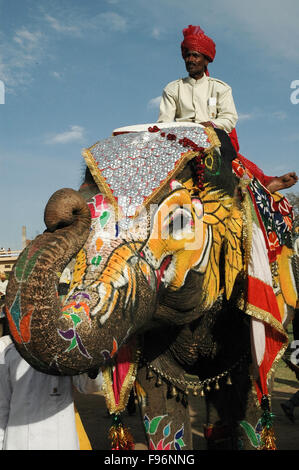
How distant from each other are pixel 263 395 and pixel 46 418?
114cm

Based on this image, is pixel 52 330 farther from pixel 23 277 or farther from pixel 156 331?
pixel 156 331

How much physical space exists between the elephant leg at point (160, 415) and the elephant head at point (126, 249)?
2.30ft

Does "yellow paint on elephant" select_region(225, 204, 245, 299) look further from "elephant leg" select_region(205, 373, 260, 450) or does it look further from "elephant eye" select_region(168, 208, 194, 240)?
"elephant leg" select_region(205, 373, 260, 450)

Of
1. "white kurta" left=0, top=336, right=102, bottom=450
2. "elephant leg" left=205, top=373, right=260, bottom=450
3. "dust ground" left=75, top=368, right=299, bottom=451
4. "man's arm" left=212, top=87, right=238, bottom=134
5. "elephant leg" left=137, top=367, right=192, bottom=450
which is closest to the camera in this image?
"white kurta" left=0, top=336, right=102, bottom=450

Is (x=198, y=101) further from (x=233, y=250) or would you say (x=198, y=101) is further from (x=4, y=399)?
(x=4, y=399)

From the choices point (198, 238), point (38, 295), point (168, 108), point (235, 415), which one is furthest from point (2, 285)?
point (38, 295)

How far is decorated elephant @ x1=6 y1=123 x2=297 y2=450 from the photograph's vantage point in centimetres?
188

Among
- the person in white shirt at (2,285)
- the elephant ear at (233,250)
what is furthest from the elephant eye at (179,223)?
the person in white shirt at (2,285)

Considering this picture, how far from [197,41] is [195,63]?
0.48ft

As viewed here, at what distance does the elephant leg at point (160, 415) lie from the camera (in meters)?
3.06

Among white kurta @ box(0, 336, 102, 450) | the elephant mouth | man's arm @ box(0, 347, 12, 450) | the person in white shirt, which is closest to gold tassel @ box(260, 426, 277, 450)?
white kurta @ box(0, 336, 102, 450)

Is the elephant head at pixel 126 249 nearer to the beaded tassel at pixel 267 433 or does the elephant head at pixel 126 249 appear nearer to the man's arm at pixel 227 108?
the man's arm at pixel 227 108

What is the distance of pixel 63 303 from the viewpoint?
77.0 inches

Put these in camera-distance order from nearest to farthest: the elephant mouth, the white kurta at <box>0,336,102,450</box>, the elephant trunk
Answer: the elephant trunk, the elephant mouth, the white kurta at <box>0,336,102,450</box>
